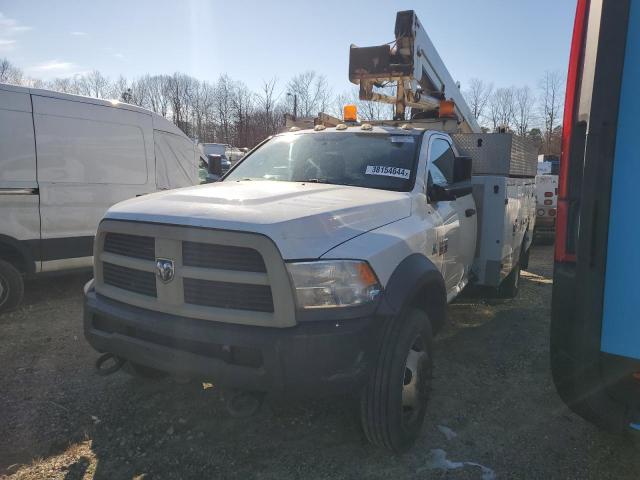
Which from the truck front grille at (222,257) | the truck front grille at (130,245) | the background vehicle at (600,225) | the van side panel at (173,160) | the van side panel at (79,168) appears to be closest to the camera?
the background vehicle at (600,225)

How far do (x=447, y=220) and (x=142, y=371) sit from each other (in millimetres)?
2614

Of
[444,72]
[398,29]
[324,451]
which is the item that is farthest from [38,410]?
[444,72]

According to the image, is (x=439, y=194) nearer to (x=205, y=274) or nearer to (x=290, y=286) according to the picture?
(x=290, y=286)

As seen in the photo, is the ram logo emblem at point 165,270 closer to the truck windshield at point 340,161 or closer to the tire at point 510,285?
the truck windshield at point 340,161

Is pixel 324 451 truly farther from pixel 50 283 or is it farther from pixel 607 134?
pixel 50 283

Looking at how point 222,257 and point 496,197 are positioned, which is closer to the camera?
point 222,257

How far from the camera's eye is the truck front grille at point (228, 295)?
2.33 meters

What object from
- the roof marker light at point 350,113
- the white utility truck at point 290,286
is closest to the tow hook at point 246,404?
the white utility truck at point 290,286

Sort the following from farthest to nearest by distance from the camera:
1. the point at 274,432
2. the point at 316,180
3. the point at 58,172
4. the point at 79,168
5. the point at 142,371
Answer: the point at 79,168
the point at 58,172
the point at 316,180
the point at 142,371
the point at 274,432

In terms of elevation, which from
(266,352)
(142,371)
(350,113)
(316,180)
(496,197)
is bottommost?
(142,371)

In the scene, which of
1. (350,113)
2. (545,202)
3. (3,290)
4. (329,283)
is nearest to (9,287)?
(3,290)

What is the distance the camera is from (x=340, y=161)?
3709 mm

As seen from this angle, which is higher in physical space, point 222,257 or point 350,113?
point 350,113

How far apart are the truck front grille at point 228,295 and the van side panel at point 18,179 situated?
4.08 m
